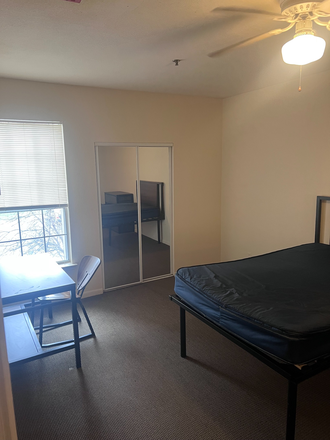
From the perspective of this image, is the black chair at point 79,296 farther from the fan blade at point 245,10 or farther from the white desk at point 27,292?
the fan blade at point 245,10

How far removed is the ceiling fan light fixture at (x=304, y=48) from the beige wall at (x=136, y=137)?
8.71 feet

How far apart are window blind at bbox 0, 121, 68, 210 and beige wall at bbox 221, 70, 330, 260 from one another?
2524 mm

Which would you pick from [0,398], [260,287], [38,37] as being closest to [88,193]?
[38,37]

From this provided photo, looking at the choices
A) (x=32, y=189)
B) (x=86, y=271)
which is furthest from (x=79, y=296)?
(x=32, y=189)

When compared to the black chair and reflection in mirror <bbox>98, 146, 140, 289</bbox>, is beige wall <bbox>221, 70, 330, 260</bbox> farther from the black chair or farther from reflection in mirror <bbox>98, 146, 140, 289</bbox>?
the black chair

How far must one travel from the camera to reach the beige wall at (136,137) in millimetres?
3697

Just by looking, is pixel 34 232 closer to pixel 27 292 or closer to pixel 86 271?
pixel 86 271

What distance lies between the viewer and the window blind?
11.7 feet

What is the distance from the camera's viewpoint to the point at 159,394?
8.00 ft

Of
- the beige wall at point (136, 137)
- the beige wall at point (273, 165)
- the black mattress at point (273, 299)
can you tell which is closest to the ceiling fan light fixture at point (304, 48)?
the black mattress at point (273, 299)

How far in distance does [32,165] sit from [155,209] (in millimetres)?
1778

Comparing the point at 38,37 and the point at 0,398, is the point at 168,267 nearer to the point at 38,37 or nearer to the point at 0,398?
the point at 38,37

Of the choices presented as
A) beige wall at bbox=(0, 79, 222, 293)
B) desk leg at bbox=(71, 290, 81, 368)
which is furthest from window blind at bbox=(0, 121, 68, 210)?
desk leg at bbox=(71, 290, 81, 368)

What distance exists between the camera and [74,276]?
4090 mm
